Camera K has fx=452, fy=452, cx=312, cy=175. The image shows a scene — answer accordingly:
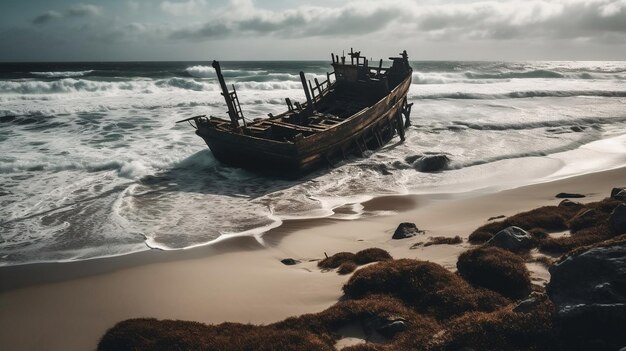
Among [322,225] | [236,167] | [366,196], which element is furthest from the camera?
[236,167]

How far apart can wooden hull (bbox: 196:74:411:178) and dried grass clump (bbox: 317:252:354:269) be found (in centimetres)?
676

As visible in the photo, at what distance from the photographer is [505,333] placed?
4.59 m

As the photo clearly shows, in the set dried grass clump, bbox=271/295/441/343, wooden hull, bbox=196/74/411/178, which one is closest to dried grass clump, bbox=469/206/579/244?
dried grass clump, bbox=271/295/441/343

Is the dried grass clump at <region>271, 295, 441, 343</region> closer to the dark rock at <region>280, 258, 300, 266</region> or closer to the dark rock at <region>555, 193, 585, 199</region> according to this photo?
the dark rock at <region>280, 258, 300, 266</region>

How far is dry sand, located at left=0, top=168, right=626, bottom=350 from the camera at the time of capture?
20.7 feet

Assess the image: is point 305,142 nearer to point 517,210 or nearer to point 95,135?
point 517,210

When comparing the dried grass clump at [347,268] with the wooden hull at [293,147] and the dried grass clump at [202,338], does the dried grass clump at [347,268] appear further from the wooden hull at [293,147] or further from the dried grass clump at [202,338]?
the wooden hull at [293,147]

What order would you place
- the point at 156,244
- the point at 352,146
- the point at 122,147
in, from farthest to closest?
the point at 122,147
the point at 352,146
the point at 156,244

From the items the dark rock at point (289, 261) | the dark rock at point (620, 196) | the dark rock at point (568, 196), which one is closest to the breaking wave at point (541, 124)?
the dark rock at point (568, 196)

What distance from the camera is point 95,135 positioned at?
21109 millimetres

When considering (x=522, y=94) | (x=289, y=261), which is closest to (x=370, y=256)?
(x=289, y=261)

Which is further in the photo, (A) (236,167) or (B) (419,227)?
(A) (236,167)

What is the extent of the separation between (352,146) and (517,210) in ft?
26.2

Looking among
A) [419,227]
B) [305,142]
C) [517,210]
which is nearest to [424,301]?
[419,227]
